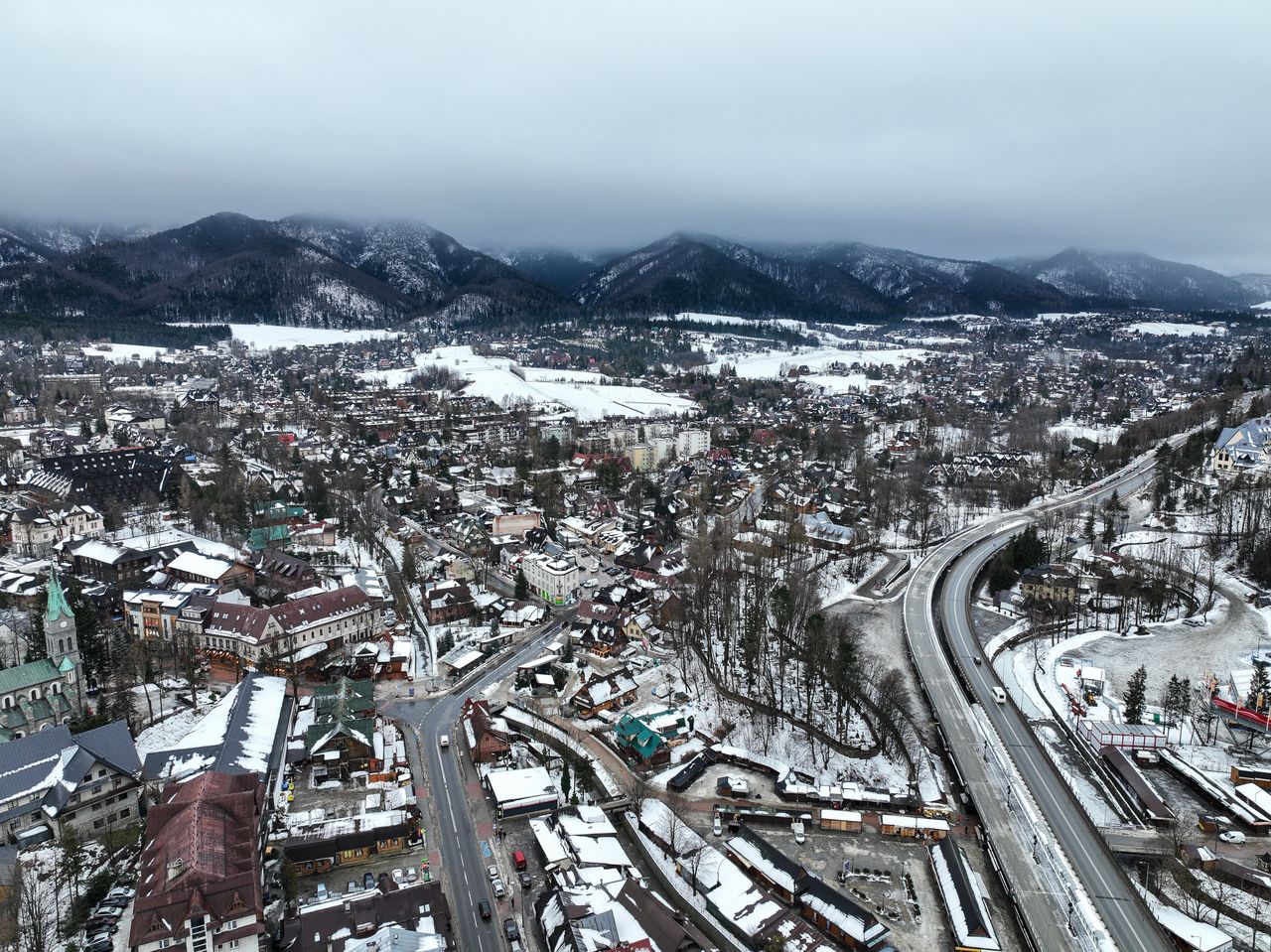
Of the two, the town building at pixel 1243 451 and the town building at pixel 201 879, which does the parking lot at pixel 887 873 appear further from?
the town building at pixel 1243 451

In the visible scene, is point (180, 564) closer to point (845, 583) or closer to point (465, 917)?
point (465, 917)

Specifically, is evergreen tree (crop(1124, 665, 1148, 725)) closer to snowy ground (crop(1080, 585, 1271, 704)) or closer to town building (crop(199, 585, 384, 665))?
snowy ground (crop(1080, 585, 1271, 704))

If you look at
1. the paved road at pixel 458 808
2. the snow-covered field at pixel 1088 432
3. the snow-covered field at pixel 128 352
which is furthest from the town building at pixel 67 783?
the snow-covered field at pixel 128 352

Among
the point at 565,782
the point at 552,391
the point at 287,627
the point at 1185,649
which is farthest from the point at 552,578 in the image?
the point at 552,391

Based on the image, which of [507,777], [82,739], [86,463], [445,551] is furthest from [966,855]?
[86,463]

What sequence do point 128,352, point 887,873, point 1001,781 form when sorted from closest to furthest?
1. point 887,873
2. point 1001,781
3. point 128,352

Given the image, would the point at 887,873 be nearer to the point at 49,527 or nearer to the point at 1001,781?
the point at 1001,781
